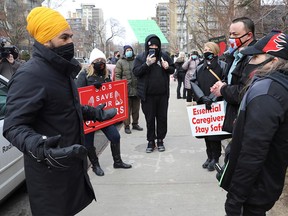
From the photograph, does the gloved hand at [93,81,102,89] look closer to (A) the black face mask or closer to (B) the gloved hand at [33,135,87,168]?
(A) the black face mask

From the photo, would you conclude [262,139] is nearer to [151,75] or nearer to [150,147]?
[151,75]

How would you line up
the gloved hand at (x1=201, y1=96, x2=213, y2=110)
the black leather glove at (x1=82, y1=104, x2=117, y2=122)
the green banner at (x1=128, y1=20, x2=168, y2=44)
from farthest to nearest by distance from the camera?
the green banner at (x1=128, y1=20, x2=168, y2=44) < the gloved hand at (x1=201, y1=96, x2=213, y2=110) < the black leather glove at (x1=82, y1=104, x2=117, y2=122)

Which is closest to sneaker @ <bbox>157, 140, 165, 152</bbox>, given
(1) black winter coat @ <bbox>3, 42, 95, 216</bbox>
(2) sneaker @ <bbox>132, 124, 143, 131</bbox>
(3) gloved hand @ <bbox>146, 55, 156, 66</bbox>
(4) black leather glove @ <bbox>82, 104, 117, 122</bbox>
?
(3) gloved hand @ <bbox>146, 55, 156, 66</bbox>

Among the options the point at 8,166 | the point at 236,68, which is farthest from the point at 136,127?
the point at 236,68

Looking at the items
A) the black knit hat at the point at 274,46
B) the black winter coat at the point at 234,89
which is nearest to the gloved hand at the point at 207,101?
the black winter coat at the point at 234,89

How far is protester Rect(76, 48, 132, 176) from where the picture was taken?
4.57 metres

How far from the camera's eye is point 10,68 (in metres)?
6.95

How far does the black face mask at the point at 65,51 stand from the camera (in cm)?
211

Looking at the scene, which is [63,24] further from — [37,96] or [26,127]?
[26,127]

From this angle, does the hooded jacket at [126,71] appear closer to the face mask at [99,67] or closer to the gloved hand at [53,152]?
the face mask at [99,67]

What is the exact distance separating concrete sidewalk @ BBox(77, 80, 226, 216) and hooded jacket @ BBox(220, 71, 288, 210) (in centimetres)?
155

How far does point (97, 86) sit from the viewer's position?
4.84 meters

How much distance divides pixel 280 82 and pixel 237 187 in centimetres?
70

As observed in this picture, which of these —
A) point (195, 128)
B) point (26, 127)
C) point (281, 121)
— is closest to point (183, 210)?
point (195, 128)
